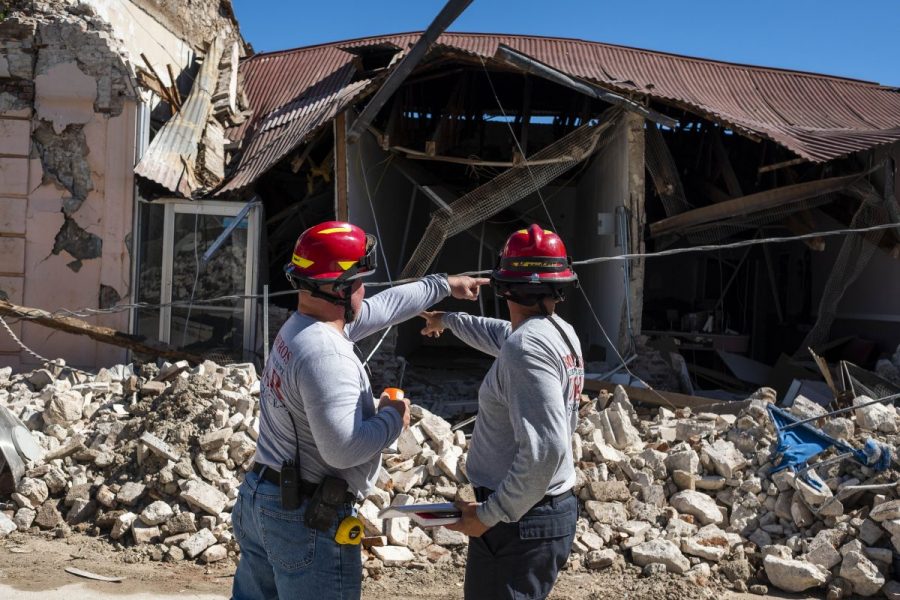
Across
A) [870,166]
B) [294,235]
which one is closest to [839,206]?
[870,166]

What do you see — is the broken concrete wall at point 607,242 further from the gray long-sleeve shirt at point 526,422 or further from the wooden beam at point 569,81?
the gray long-sleeve shirt at point 526,422

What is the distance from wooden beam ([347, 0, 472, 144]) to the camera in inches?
294

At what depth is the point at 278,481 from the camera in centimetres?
240

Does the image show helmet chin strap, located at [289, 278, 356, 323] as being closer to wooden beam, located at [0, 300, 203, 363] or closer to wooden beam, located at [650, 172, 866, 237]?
wooden beam, located at [0, 300, 203, 363]

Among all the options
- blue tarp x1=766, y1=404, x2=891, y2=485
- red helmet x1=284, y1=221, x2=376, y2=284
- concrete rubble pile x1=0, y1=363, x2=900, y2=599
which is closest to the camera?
red helmet x1=284, y1=221, x2=376, y2=284

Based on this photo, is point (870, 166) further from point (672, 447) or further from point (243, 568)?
point (243, 568)

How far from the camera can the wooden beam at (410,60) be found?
748 cm

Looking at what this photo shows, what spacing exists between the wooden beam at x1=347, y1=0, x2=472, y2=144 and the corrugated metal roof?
1.32 ft

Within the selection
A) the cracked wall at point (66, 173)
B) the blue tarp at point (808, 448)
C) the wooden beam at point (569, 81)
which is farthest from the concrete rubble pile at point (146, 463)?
the wooden beam at point (569, 81)

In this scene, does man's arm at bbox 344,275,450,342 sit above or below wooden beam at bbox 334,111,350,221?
below

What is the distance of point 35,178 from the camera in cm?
894

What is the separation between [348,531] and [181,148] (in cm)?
789

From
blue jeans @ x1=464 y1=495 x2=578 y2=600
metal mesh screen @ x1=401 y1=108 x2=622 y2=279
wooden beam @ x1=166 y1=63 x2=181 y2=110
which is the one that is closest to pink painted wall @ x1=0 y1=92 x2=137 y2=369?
wooden beam @ x1=166 y1=63 x2=181 y2=110

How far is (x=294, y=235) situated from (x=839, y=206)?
273 inches
